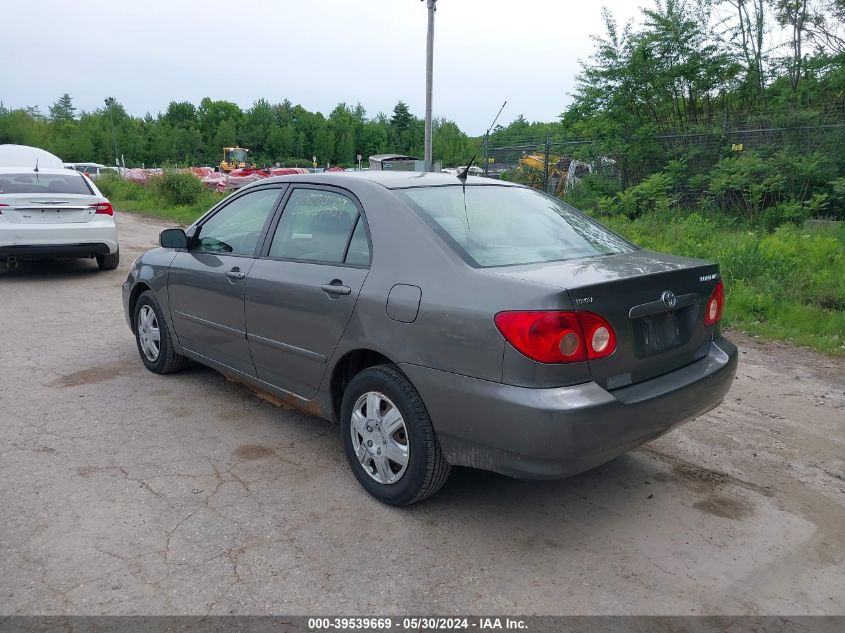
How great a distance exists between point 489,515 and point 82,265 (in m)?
9.96

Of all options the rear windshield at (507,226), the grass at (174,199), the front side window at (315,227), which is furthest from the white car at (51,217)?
→ the grass at (174,199)

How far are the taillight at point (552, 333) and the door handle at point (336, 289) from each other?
94cm

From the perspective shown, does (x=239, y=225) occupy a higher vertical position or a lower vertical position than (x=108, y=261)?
higher

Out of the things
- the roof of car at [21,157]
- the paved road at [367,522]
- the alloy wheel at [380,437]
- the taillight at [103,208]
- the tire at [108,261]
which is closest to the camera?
the paved road at [367,522]

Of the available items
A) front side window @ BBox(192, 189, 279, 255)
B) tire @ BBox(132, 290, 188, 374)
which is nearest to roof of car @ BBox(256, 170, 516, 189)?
front side window @ BBox(192, 189, 279, 255)

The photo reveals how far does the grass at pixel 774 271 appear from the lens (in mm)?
6648

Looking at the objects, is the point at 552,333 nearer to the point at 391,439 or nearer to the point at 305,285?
the point at 391,439

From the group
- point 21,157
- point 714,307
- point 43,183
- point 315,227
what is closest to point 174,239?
point 315,227

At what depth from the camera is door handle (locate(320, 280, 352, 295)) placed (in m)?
3.45

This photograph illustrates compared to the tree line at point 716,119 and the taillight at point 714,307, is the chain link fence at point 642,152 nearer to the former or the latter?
the tree line at point 716,119

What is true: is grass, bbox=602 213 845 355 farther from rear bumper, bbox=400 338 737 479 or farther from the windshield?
the windshield

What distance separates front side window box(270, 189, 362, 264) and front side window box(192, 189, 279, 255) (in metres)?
0.23

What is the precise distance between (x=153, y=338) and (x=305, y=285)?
2.20 m

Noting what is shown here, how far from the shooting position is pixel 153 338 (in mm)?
5312
